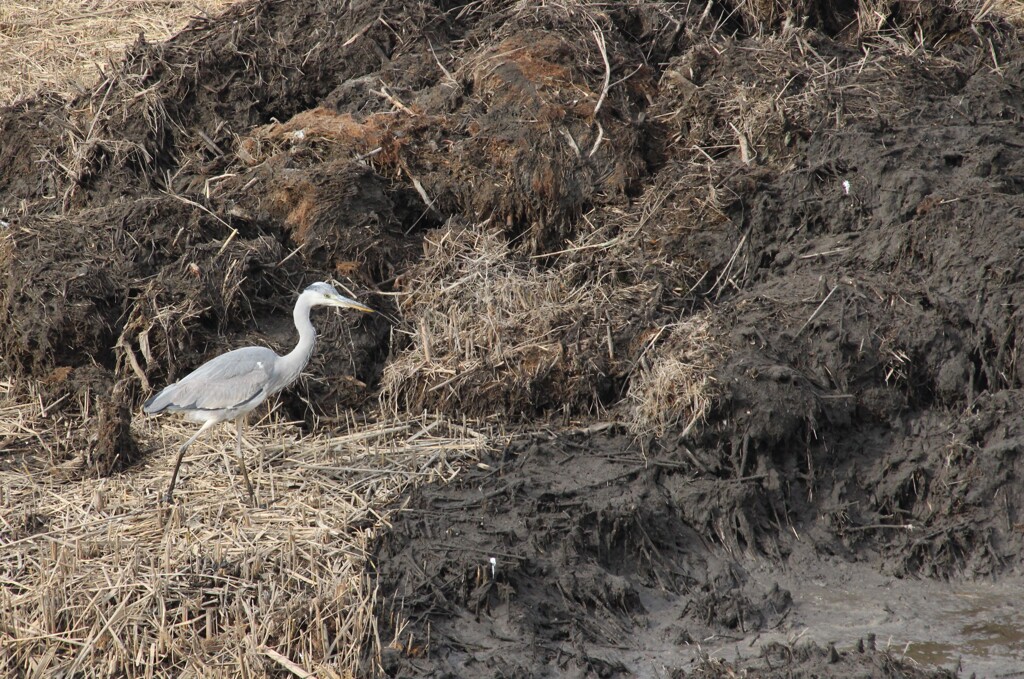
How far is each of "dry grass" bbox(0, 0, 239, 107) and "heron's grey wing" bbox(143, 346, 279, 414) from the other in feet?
11.5

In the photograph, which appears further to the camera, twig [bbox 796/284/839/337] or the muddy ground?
twig [bbox 796/284/839/337]

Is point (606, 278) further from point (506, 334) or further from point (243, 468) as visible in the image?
point (243, 468)

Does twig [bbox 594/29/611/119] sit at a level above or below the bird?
above

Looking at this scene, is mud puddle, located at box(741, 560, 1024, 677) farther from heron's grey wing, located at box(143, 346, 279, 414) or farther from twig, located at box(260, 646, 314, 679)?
heron's grey wing, located at box(143, 346, 279, 414)

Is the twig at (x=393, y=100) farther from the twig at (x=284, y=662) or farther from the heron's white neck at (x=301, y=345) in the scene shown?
the twig at (x=284, y=662)

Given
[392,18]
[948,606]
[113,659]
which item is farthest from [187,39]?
[948,606]

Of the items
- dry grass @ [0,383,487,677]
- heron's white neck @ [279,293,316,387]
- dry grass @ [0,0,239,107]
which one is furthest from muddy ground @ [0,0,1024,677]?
dry grass @ [0,0,239,107]

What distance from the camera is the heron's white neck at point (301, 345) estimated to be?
6.11 metres

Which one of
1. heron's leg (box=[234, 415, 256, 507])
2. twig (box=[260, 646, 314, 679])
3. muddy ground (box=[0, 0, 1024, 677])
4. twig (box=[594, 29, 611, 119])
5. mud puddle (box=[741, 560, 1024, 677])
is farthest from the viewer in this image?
twig (box=[594, 29, 611, 119])

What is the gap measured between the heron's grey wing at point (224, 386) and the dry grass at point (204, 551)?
440mm

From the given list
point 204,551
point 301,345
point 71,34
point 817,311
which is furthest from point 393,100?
point 71,34

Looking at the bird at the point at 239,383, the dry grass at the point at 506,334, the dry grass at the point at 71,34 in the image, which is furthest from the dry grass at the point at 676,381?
the dry grass at the point at 71,34

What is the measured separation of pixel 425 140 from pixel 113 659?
4237 mm

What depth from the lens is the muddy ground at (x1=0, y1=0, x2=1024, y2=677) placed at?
552 centimetres
